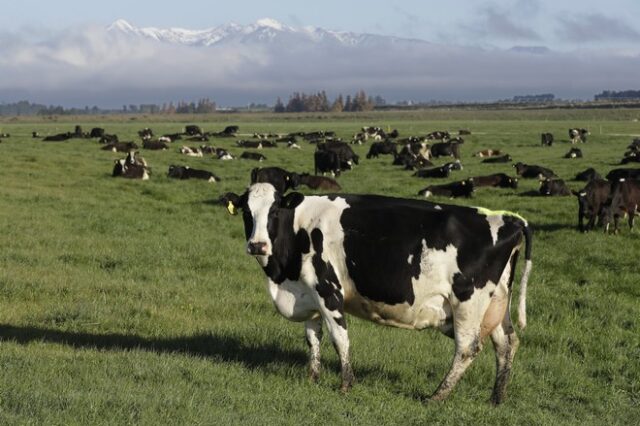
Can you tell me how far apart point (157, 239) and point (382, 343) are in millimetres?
9162

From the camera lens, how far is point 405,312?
799cm

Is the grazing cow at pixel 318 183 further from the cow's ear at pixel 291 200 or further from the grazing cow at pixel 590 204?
the cow's ear at pixel 291 200

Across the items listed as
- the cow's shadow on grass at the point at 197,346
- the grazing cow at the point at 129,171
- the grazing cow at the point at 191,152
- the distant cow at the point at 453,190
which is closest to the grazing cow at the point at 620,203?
the distant cow at the point at 453,190

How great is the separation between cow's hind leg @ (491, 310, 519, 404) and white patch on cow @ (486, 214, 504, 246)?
0.88 metres

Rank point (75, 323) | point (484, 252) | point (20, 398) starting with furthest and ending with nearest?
point (75, 323), point (484, 252), point (20, 398)

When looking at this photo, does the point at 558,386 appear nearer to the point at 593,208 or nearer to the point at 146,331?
the point at 146,331

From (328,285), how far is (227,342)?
2.20 metres

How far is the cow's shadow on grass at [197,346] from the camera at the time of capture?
876 centimetres

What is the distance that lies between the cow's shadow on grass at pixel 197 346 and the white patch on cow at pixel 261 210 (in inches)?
52.6

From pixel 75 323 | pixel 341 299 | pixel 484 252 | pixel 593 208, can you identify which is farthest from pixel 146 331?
pixel 593 208

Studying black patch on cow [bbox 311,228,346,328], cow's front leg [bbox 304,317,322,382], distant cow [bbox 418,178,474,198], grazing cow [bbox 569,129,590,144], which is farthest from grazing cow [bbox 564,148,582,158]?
black patch on cow [bbox 311,228,346,328]

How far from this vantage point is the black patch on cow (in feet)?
26.4

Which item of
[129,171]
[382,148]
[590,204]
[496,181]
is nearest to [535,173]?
[496,181]

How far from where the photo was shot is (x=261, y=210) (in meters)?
8.15
